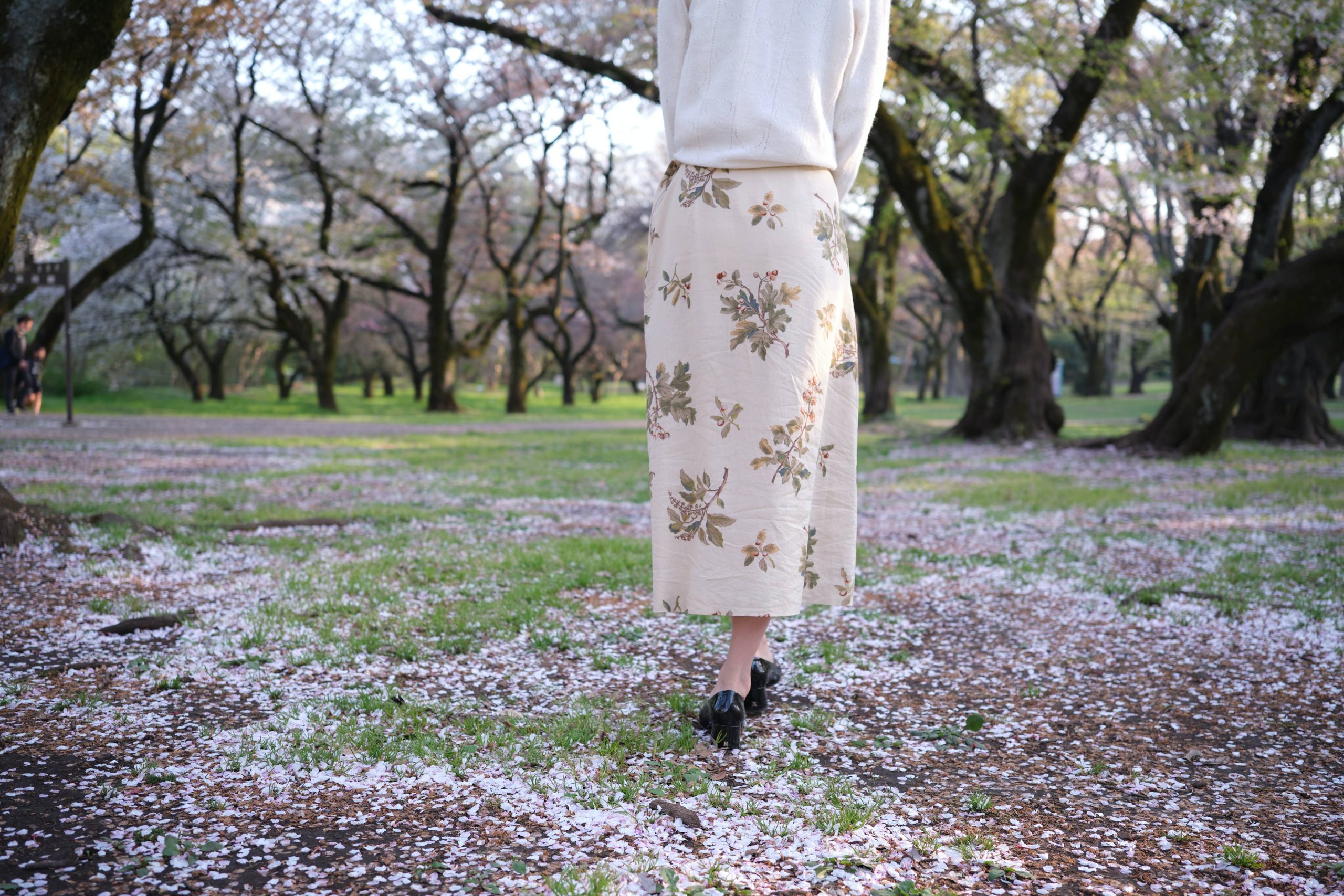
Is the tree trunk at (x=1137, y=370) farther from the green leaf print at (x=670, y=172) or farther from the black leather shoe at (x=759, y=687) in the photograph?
the green leaf print at (x=670, y=172)

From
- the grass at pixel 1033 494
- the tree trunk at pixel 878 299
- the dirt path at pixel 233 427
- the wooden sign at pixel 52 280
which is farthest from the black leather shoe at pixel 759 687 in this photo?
the tree trunk at pixel 878 299

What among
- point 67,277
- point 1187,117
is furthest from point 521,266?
point 1187,117

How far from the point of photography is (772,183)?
8.07 ft

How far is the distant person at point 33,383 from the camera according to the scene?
1672cm

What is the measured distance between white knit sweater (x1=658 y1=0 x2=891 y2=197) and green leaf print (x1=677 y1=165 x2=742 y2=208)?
0.10ft

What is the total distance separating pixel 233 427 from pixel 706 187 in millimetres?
15170

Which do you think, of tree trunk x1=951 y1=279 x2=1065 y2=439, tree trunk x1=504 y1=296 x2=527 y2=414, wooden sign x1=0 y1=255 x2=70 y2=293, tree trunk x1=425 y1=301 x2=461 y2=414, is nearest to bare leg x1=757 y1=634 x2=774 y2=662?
tree trunk x1=951 y1=279 x2=1065 y2=439

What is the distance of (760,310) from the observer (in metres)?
2.47

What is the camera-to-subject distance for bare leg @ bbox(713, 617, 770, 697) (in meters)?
2.49

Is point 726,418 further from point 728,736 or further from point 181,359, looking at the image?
point 181,359

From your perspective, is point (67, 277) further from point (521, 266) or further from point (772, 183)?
point (521, 266)

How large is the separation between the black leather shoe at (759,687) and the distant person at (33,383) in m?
18.0

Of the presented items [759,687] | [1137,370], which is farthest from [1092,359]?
[759,687]

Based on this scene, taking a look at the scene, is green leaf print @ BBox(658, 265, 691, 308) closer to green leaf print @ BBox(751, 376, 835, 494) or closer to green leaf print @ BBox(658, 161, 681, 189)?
green leaf print @ BBox(658, 161, 681, 189)
